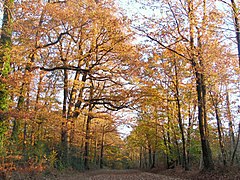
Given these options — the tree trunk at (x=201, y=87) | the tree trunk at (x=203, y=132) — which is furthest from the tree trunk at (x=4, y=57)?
the tree trunk at (x=203, y=132)

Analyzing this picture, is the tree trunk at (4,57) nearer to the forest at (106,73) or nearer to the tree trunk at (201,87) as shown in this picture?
the forest at (106,73)

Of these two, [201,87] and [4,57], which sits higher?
[4,57]

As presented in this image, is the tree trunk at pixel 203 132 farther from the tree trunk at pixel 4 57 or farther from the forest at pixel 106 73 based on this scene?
the tree trunk at pixel 4 57

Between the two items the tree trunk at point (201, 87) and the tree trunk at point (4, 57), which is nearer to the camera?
the tree trunk at point (4, 57)

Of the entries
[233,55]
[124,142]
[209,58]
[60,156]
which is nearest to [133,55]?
[209,58]

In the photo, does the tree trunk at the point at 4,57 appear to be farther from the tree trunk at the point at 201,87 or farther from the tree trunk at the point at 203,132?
Answer: the tree trunk at the point at 203,132

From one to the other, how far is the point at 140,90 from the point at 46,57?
803cm

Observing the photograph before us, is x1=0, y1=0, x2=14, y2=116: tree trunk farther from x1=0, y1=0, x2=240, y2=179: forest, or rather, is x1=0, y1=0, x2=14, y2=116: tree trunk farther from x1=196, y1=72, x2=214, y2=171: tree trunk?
x1=196, y1=72, x2=214, y2=171: tree trunk

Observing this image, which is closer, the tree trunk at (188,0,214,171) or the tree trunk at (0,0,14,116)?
the tree trunk at (0,0,14,116)

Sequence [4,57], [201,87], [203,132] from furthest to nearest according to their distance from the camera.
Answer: [201,87], [203,132], [4,57]

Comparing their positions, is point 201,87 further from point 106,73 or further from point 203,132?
point 106,73

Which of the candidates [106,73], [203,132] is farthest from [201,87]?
[106,73]

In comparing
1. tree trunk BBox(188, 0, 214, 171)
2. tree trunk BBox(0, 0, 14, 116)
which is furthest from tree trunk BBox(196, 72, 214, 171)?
tree trunk BBox(0, 0, 14, 116)

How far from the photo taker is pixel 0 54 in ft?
38.0
